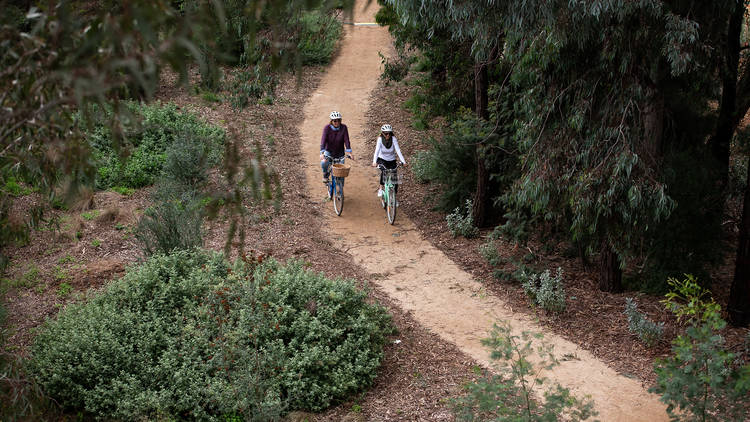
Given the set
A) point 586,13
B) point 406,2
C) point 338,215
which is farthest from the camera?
point 338,215

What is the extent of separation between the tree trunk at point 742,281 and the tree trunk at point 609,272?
5.19 ft

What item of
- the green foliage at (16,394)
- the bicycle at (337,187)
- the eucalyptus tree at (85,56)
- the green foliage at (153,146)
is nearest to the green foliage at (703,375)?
the eucalyptus tree at (85,56)

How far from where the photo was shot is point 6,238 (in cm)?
559

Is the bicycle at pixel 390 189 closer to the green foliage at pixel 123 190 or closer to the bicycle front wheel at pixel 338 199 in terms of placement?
the bicycle front wheel at pixel 338 199

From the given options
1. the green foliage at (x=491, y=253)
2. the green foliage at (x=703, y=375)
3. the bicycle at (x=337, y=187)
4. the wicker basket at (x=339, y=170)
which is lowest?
the green foliage at (x=491, y=253)

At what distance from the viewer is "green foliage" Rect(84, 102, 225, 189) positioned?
12.5 metres

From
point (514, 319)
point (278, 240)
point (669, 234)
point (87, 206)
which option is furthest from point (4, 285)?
point (669, 234)

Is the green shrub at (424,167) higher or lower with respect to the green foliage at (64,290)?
higher

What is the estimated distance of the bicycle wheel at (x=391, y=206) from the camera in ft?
40.0

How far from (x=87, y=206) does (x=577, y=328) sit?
28.9 ft

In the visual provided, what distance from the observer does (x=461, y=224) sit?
1204 centimetres

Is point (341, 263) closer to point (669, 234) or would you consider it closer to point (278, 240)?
point (278, 240)

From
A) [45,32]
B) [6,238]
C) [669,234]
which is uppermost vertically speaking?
[45,32]

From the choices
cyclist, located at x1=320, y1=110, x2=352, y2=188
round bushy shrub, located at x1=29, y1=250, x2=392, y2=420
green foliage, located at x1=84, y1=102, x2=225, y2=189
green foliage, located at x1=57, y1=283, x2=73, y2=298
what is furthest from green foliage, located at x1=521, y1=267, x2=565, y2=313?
green foliage, located at x1=57, y1=283, x2=73, y2=298
